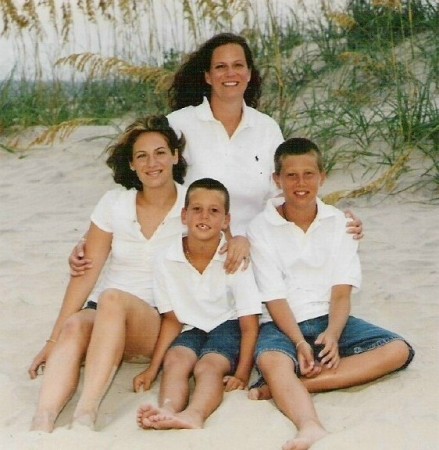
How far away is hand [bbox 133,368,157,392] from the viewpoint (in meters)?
3.16

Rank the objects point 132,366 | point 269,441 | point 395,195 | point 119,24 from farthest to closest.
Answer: point 119,24, point 395,195, point 132,366, point 269,441

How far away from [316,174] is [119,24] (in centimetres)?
448

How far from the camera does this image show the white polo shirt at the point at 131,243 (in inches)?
131

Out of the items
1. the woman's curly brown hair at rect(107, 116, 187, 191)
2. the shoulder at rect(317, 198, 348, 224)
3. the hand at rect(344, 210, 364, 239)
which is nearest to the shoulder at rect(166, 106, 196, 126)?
the woman's curly brown hair at rect(107, 116, 187, 191)

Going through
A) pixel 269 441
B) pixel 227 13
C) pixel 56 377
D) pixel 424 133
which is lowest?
pixel 269 441

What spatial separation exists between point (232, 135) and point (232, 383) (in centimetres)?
117

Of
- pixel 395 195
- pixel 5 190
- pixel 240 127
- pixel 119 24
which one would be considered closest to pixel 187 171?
pixel 240 127

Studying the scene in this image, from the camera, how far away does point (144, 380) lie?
317 cm

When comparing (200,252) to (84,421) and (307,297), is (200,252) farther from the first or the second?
(84,421)

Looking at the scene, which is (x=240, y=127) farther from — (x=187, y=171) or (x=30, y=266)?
(x=30, y=266)

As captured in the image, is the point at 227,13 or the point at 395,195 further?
the point at 227,13

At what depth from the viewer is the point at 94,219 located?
3.38 meters

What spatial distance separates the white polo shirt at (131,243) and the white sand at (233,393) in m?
0.35

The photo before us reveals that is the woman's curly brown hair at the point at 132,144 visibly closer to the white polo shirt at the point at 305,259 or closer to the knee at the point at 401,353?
the white polo shirt at the point at 305,259
